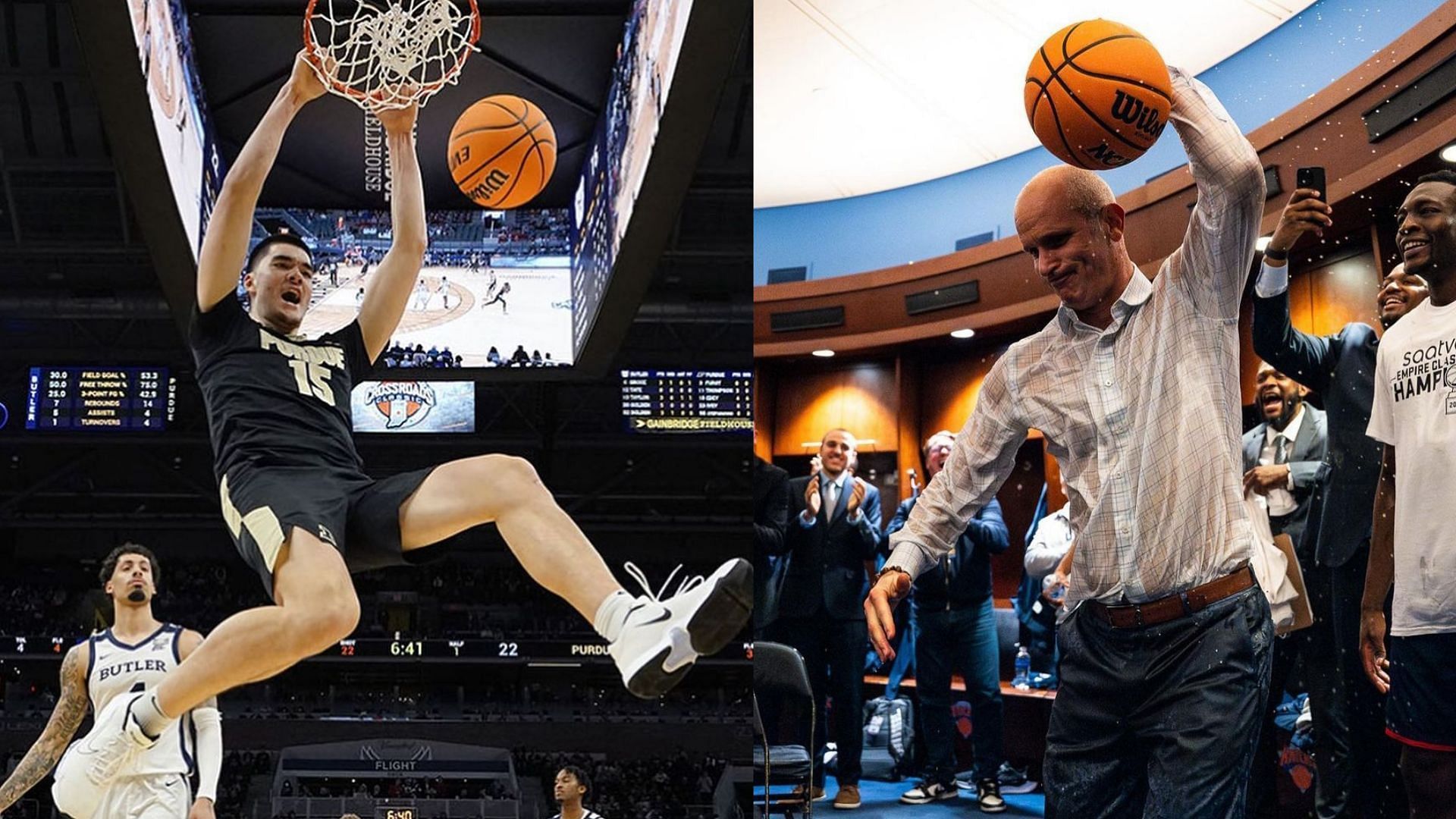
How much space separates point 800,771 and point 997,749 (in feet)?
1.98

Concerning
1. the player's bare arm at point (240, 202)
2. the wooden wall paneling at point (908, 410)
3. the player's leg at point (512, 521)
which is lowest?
the player's leg at point (512, 521)

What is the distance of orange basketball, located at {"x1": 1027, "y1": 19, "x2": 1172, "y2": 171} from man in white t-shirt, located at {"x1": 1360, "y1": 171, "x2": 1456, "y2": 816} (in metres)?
0.68

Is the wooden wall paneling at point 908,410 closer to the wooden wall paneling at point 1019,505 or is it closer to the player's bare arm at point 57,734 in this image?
the wooden wall paneling at point 1019,505

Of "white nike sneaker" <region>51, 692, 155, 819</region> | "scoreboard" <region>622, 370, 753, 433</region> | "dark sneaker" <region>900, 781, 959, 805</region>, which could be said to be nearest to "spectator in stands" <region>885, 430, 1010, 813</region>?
"dark sneaker" <region>900, 781, 959, 805</region>

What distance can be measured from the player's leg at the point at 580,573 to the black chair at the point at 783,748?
449 millimetres

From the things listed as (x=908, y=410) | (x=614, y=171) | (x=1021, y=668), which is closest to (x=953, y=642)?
(x=1021, y=668)

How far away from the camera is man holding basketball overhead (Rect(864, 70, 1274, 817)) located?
7.63 ft

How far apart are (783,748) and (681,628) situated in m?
0.80

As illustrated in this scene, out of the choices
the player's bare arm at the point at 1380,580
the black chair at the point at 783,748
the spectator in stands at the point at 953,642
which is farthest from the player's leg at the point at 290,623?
the player's bare arm at the point at 1380,580

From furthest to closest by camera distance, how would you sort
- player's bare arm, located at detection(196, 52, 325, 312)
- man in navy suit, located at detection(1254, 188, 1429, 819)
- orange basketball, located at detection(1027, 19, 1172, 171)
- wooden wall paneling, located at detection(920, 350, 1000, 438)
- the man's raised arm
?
player's bare arm, located at detection(196, 52, 325, 312) < wooden wall paneling, located at detection(920, 350, 1000, 438) < man in navy suit, located at detection(1254, 188, 1429, 819) < orange basketball, located at detection(1027, 19, 1172, 171) < the man's raised arm

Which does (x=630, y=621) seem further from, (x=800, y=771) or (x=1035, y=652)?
(x=1035, y=652)

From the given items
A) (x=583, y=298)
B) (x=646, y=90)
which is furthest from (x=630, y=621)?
(x=646, y=90)

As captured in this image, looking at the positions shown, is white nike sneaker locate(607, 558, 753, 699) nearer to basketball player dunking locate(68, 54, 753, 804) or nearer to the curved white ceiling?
basketball player dunking locate(68, 54, 753, 804)

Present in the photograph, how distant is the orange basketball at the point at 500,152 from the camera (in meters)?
4.53
